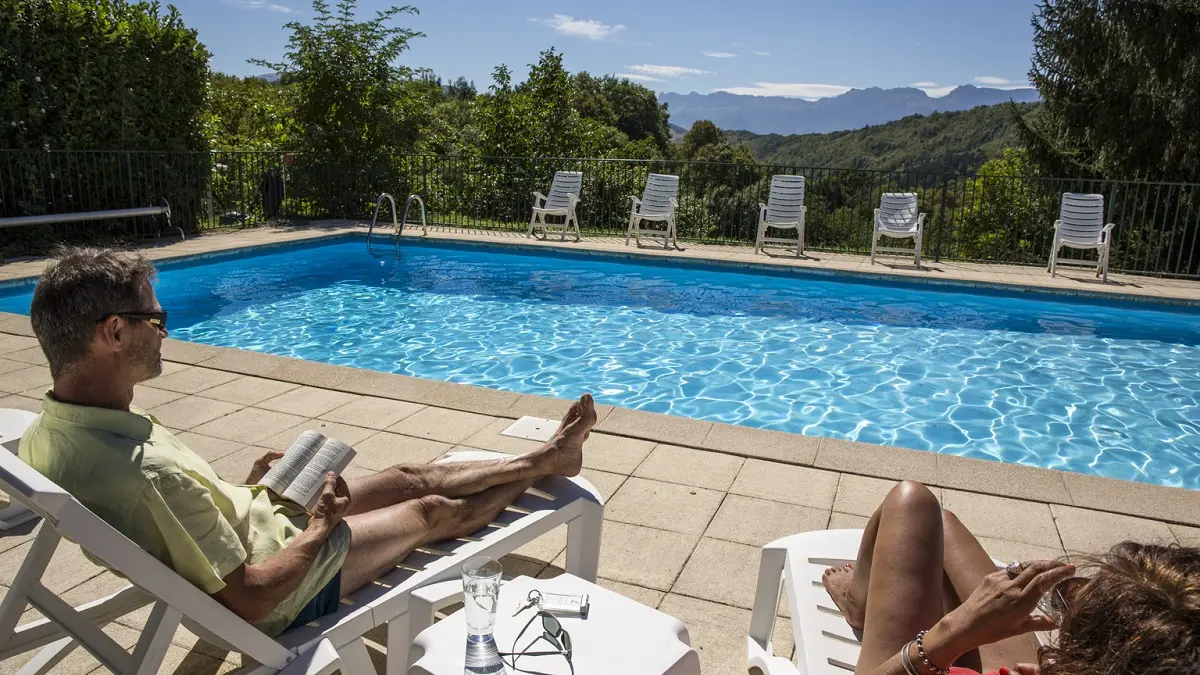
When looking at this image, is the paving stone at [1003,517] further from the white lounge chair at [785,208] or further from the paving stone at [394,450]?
the white lounge chair at [785,208]

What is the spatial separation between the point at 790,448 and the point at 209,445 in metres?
2.58

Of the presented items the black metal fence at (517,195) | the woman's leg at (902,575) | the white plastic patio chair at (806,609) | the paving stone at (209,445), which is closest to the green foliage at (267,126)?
the black metal fence at (517,195)

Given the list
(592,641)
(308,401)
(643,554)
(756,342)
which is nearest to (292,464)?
(592,641)

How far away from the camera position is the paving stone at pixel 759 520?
3.00 m

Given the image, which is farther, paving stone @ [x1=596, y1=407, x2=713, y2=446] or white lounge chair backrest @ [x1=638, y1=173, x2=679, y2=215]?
white lounge chair backrest @ [x1=638, y1=173, x2=679, y2=215]

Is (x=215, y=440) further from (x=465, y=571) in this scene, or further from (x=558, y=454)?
(x=465, y=571)

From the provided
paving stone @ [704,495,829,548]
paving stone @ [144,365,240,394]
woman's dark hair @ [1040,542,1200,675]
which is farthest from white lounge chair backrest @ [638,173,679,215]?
woman's dark hair @ [1040,542,1200,675]

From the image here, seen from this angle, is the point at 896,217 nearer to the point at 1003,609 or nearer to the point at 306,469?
the point at 306,469

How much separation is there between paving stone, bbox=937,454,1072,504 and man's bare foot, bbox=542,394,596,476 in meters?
1.71

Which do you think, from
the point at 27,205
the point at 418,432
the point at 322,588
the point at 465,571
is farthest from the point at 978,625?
the point at 27,205

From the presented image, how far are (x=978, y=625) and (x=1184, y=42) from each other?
1319 centimetres

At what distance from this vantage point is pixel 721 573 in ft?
9.00

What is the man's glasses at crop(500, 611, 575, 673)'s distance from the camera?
1570 mm

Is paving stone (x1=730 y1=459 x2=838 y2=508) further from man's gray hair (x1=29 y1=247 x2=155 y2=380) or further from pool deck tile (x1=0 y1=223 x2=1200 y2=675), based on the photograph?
man's gray hair (x1=29 y1=247 x2=155 y2=380)
